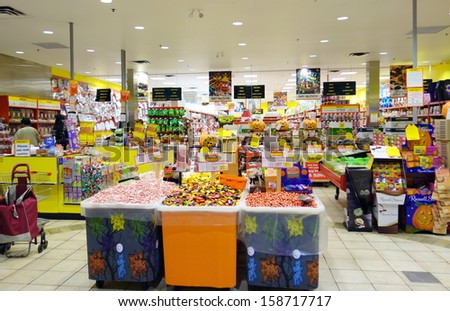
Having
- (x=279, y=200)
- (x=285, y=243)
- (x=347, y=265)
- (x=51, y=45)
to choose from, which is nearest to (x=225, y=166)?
(x=279, y=200)

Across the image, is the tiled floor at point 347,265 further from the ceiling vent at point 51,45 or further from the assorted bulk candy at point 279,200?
the ceiling vent at point 51,45

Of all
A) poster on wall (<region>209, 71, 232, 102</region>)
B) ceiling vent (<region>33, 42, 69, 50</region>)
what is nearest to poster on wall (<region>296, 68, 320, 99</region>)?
poster on wall (<region>209, 71, 232, 102</region>)

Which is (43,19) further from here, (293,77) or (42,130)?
(293,77)

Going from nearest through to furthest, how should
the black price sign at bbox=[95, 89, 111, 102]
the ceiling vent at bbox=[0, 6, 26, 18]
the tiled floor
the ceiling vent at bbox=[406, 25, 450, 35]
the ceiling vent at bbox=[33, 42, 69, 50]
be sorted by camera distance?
the tiled floor, the ceiling vent at bbox=[0, 6, 26, 18], the ceiling vent at bbox=[406, 25, 450, 35], the ceiling vent at bbox=[33, 42, 69, 50], the black price sign at bbox=[95, 89, 111, 102]

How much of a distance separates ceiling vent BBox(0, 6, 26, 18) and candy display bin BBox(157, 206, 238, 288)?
556 centimetres

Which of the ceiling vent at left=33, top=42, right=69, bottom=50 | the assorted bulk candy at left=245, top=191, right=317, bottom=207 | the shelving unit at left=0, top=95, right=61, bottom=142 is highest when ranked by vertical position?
the ceiling vent at left=33, top=42, right=69, bottom=50

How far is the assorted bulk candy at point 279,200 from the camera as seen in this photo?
11.3 feet

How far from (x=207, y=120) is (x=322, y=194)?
50.9 ft

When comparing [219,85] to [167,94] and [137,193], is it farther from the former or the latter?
[137,193]

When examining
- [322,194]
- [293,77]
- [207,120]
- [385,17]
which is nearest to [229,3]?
[385,17]

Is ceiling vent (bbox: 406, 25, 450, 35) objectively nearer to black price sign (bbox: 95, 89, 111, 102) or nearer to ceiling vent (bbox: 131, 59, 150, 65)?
ceiling vent (bbox: 131, 59, 150, 65)

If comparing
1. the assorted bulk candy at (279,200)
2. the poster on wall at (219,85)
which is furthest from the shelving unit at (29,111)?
the assorted bulk candy at (279,200)

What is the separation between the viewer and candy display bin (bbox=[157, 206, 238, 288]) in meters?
3.35

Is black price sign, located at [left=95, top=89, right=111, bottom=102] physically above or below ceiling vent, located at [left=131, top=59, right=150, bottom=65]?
below
